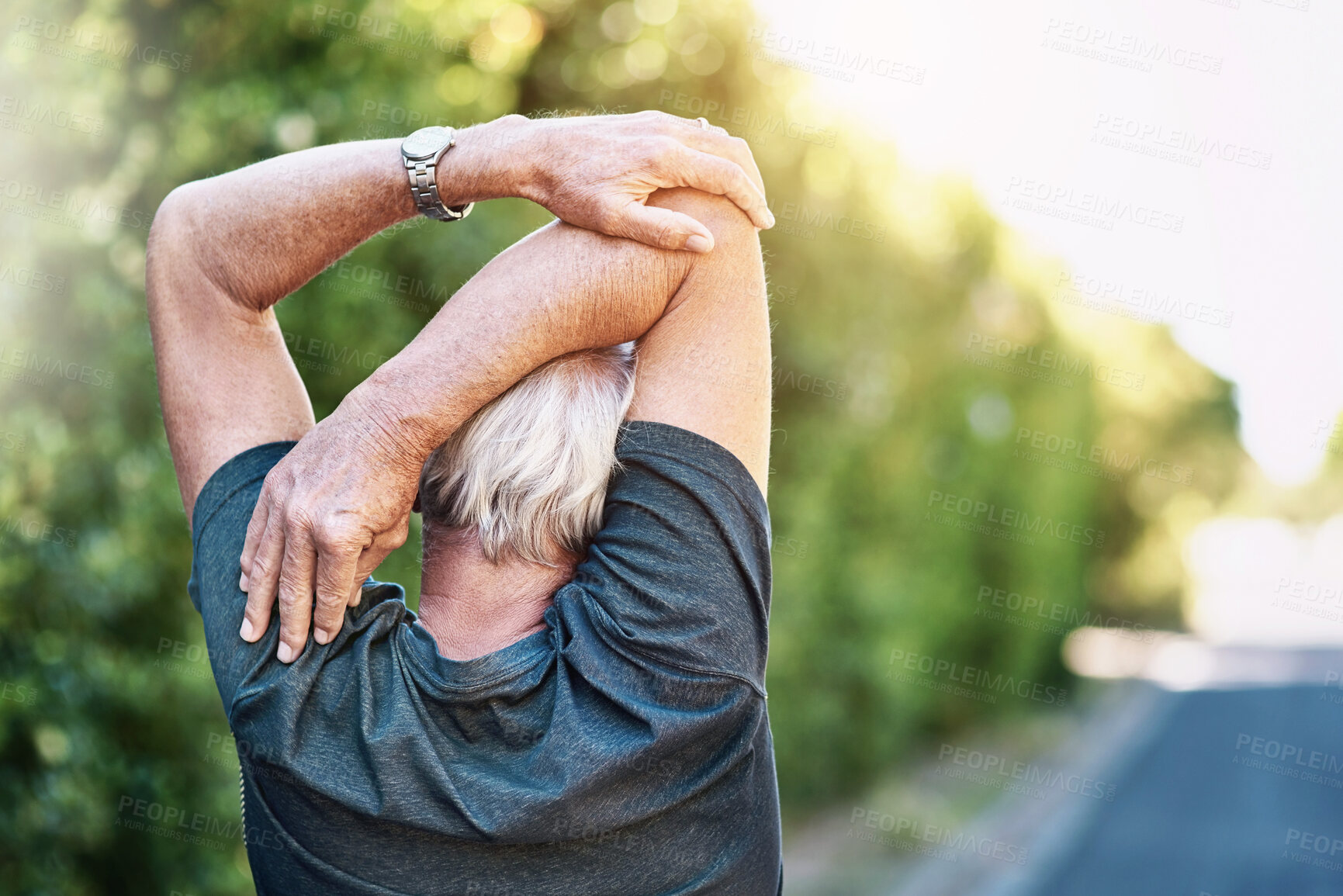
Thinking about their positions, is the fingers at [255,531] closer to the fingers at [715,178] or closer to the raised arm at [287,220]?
the raised arm at [287,220]

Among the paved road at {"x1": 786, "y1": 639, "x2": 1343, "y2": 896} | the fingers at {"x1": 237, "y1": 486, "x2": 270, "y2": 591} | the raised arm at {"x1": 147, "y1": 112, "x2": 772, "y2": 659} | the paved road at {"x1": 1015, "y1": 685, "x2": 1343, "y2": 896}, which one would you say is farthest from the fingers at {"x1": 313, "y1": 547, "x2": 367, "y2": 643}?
the paved road at {"x1": 1015, "y1": 685, "x2": 1343, "y2": 896}

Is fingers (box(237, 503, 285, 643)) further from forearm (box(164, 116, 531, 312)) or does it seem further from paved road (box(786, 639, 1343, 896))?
paved road (box(786, 639, 1343, 896))

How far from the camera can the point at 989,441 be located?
33.4 feet

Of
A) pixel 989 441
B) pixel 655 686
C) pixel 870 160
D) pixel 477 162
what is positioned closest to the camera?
pixel 655 686

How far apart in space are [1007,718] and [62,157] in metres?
11.3

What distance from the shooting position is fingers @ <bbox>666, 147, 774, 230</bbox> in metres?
1.41

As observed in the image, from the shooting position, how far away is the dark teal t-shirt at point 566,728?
132 centimetres

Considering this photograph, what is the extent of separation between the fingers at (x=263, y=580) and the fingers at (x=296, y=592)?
0.02 metres

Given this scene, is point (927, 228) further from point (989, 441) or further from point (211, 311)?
point (211, 311)

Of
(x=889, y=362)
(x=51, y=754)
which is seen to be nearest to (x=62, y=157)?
(x=51, y=754)

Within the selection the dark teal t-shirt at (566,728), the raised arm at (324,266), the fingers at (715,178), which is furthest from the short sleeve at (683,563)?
the fingers at (715,178)

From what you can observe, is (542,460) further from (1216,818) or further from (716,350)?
(1216,818)

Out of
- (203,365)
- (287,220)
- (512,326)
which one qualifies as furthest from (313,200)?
(512,326)

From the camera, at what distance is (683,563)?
4.36 ft
